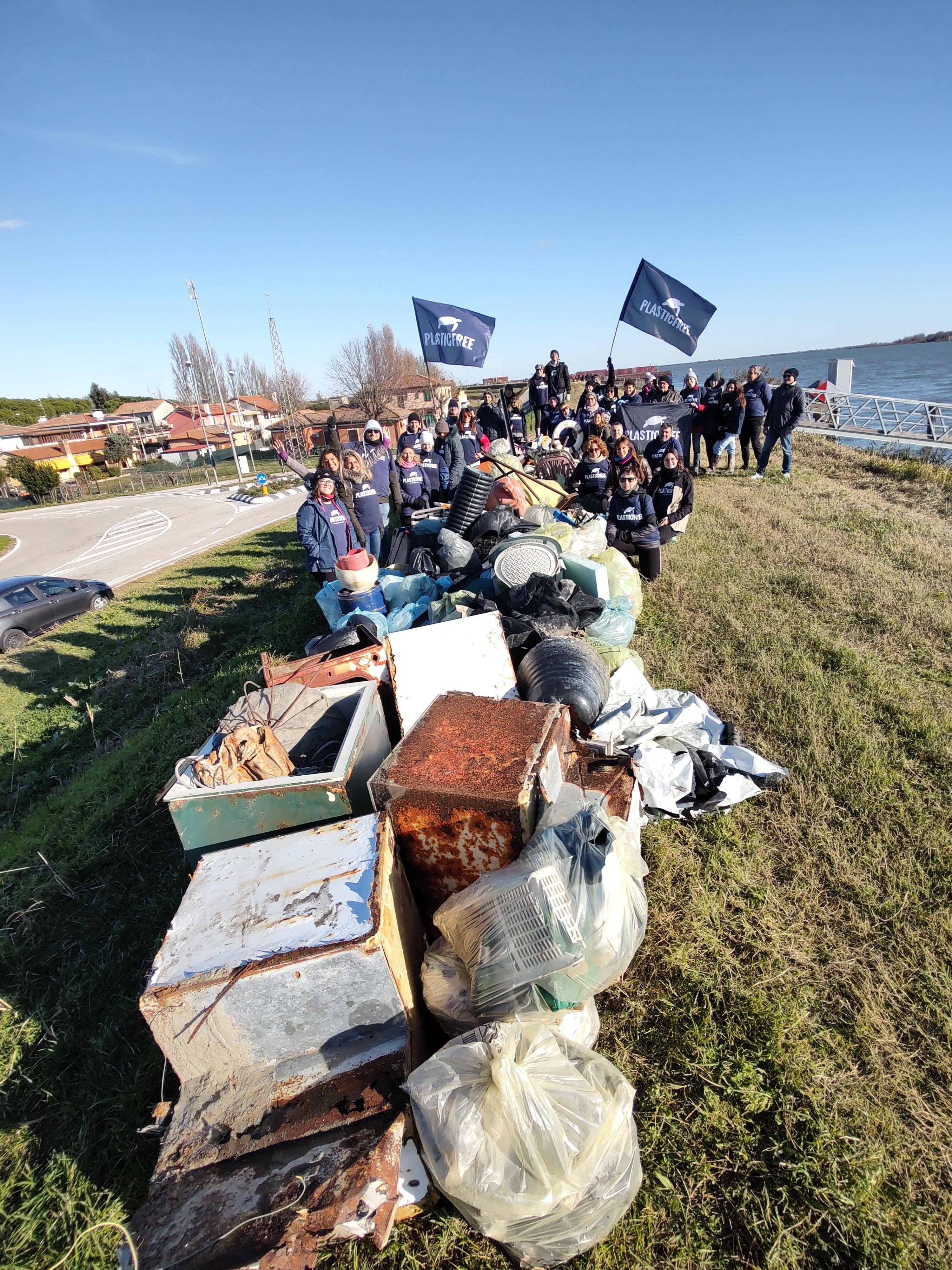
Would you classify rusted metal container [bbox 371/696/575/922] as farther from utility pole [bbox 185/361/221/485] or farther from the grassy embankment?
utility pole [bbox 185/361/221/485]

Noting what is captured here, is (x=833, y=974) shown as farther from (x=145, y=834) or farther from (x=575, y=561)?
(x=145, y=834)

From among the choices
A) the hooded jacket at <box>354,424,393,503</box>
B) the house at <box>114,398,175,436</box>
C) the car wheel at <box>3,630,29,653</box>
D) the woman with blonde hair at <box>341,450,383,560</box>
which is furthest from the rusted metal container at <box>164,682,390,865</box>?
the house at <box>114,398,175,436</box>

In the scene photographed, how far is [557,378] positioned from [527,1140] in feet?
41.1

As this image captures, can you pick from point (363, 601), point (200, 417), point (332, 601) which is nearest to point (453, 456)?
point (332, 601)

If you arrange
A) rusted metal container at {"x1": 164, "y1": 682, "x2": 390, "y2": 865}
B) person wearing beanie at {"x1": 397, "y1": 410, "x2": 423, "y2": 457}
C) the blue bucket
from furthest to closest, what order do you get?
person wearing beanie at {"x1": 397, "y1": 410, "x2": 423, "y2": 457}
the blue bucket
rusted metal container at {"x1": 164, "y1": 682, "x2": 390, "y2": 865}

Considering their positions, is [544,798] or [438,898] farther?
[438,898]

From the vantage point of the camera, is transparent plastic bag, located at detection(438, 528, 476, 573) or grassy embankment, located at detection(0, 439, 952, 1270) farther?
transparent plastic bag, located at detection(438, 528, 476, 573)

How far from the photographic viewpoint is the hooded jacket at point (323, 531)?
5.48m

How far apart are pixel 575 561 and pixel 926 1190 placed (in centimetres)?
365

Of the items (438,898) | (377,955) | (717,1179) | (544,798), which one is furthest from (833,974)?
(377,955)

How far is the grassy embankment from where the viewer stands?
1721mm

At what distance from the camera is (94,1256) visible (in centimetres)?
185

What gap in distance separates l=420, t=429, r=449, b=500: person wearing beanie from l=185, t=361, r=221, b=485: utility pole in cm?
2636

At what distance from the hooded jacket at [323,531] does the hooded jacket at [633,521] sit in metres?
2.46
